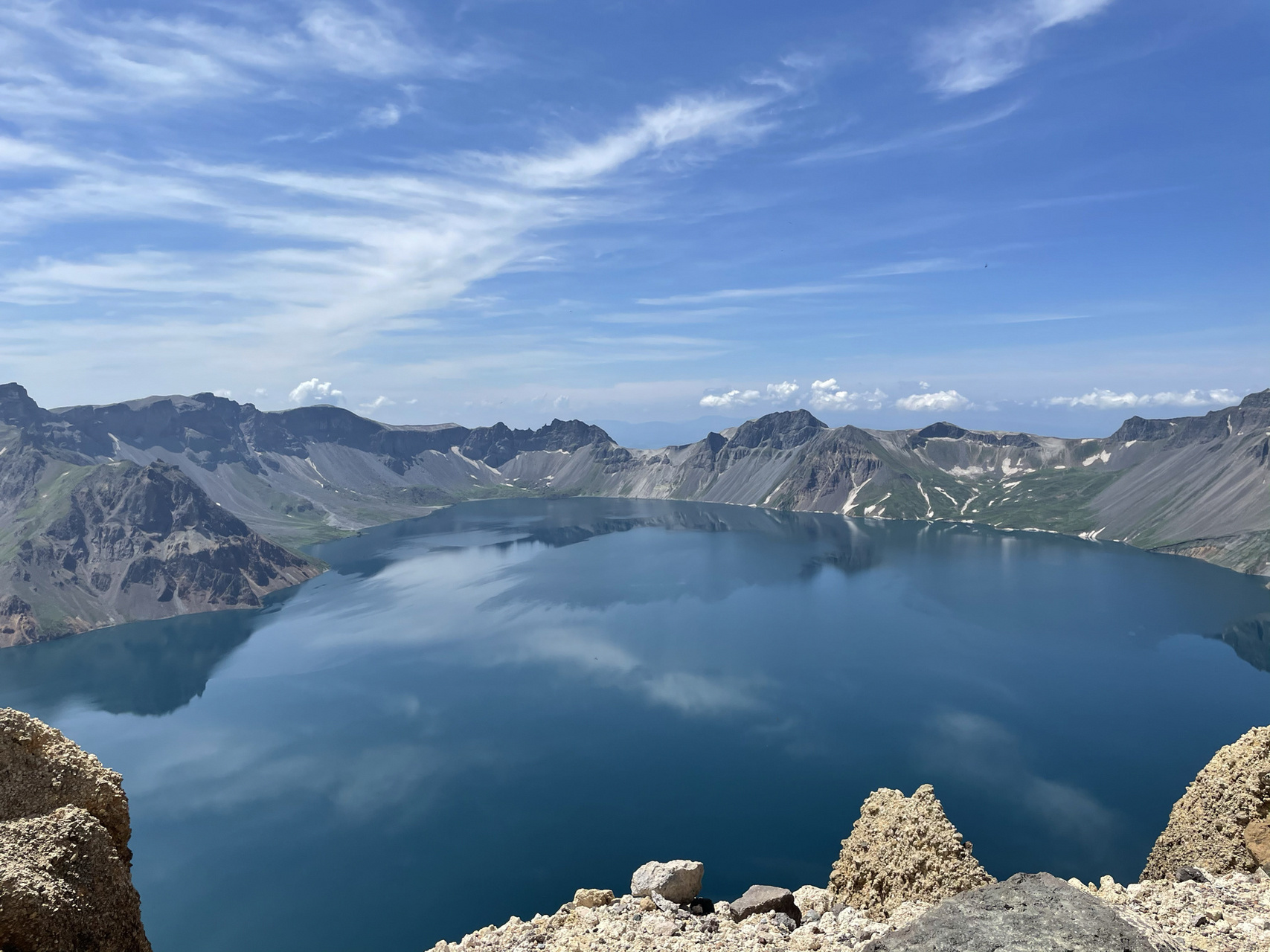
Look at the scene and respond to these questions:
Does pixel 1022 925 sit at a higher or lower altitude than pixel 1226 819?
higher

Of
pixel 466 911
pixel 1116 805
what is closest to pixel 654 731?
pixel 466 911

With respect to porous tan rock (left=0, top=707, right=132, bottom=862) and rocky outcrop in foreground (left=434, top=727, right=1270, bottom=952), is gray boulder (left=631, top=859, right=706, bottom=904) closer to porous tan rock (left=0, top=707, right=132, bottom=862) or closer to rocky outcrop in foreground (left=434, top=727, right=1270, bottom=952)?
rocky outcrop in foreground (left=434, top=727, right=1270, bottom=952)

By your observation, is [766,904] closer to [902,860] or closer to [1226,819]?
[902,860]

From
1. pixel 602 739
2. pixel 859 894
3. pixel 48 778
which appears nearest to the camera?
pixel 48 778

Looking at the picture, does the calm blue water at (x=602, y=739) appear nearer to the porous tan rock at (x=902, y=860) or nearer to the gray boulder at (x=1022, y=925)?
the porous tan rock at (x=902, y=860)

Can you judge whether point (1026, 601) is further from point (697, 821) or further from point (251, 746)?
point (251, 746)

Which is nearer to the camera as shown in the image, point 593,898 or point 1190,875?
point 1190,875

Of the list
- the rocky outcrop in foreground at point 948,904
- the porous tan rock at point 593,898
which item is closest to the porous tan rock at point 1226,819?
the rocky outcrop in foreground at point 948,904

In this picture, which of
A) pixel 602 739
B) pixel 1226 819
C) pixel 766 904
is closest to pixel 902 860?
pixel 766 904
